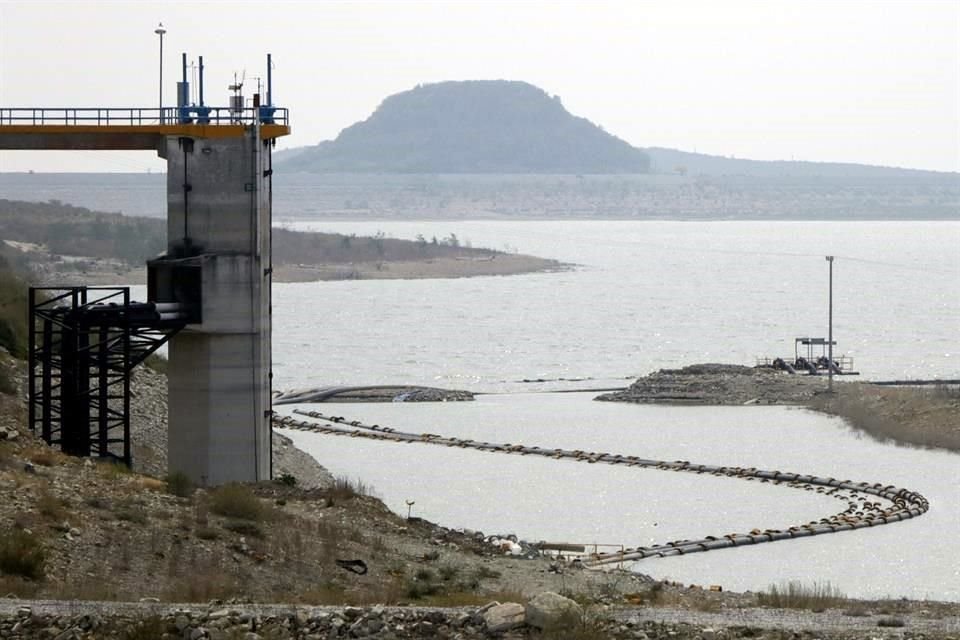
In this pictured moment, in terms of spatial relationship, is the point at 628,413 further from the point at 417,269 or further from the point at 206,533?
the point at 417,269

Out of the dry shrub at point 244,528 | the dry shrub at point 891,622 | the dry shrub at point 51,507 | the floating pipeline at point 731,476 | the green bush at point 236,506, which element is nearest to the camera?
the dry shrub at point 891,622

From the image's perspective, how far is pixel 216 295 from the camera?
2923 cm

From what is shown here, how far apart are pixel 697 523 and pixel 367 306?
75.7 metres

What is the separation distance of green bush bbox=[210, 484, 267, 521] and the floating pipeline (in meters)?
6.15

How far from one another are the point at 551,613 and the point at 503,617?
0.43 meters

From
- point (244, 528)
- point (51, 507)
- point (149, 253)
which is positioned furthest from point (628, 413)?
point (149, 253)

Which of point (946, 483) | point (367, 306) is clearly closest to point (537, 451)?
point (946, 483)

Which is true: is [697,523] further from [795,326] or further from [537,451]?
[795,326]

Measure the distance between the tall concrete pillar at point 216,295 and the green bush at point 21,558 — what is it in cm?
986

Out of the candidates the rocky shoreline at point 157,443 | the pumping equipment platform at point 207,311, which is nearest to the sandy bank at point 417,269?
the rocky shoreline at point 157,443

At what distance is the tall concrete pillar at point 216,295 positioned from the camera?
2927 centimetres

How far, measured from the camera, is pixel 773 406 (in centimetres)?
5516

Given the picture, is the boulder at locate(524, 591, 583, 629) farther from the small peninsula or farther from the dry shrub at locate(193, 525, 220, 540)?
the small peninsula

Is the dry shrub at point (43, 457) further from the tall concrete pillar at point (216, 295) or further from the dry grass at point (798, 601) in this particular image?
the dry grass at point (798, 601)
